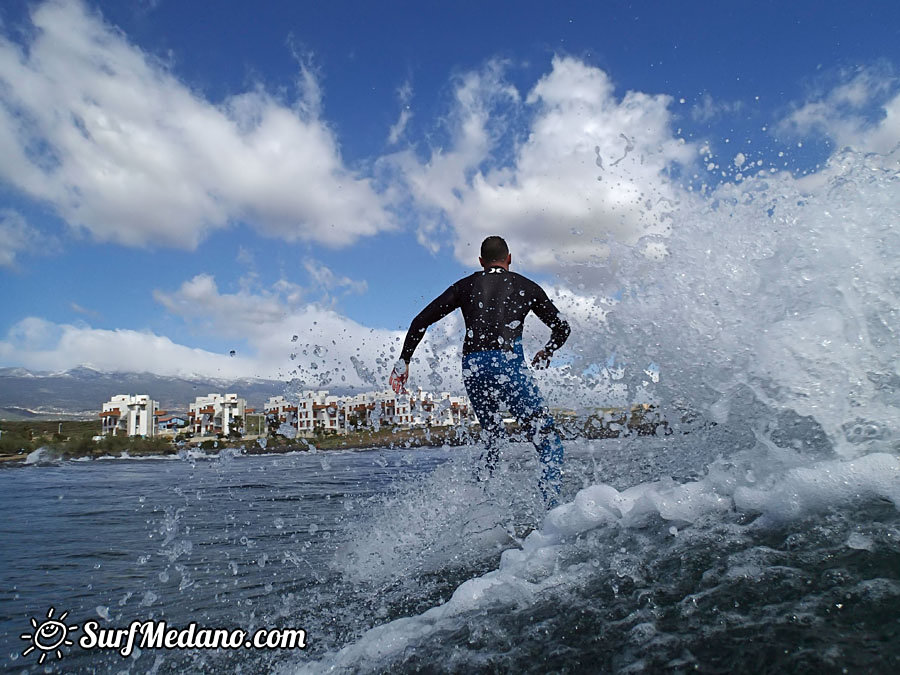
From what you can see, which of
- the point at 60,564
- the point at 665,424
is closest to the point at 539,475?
the point at 665,424

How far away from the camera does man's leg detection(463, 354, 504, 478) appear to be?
373cm

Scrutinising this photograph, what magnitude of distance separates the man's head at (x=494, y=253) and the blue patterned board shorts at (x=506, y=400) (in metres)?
0.69

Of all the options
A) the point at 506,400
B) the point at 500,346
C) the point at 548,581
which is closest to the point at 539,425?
the point at 506,400

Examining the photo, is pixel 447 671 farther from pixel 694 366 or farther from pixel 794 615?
pixel 694 366

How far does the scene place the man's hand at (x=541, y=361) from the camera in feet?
12.6

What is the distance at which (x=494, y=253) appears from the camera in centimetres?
409

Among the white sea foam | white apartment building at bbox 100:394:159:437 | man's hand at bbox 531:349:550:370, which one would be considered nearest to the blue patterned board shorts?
man's hand at bbox 531:349:550:370

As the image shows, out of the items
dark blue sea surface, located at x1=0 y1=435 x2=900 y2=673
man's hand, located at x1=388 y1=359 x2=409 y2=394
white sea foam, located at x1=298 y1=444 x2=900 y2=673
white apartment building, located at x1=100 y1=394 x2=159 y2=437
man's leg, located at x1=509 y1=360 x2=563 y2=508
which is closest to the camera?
dark blue sea surface, located at x1=0 y1=435 x2=900 y2=673

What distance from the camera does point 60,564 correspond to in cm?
335

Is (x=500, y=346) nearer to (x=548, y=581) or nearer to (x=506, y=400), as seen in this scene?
(x=506, y=400)

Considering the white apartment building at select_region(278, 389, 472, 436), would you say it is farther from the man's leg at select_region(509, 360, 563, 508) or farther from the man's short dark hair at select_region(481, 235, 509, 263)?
the man's short dark hair at select_region(481, 235, 509, 263)

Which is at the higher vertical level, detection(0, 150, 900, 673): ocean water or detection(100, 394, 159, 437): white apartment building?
detection(100, 394, 159, 437): white apartment building

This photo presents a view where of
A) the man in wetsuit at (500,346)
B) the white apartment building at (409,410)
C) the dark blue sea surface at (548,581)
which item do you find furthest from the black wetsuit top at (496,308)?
the dark blue sea surface at (548,581)

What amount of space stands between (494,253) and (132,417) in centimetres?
9455
